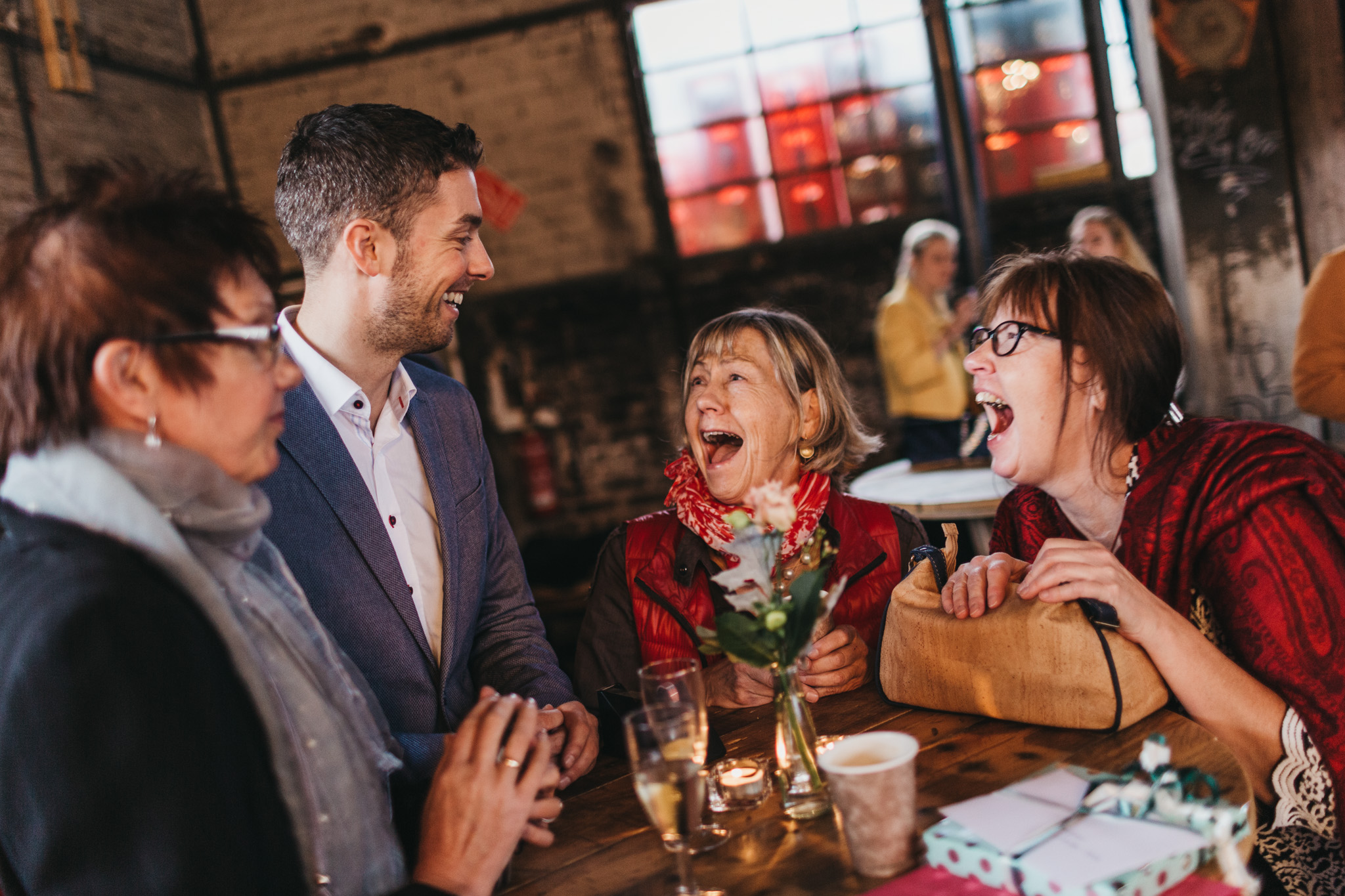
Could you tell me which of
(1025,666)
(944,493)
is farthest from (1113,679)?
(944,493)

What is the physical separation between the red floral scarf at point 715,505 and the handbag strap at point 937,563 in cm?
34

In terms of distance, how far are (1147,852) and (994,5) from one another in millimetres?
5980

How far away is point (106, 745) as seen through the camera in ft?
2.77

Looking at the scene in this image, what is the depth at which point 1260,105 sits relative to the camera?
4.55 m

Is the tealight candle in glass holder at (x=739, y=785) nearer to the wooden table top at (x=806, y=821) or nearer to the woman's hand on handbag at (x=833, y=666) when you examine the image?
the wooden table top at (x=806, y=821)

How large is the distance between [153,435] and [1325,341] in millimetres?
3445

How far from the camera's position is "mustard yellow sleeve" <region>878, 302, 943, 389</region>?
4.83 metres

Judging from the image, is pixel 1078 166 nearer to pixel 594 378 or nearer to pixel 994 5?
pixel 994 5

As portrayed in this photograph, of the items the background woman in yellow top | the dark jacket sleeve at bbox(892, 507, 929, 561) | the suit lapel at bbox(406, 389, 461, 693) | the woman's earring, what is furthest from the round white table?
the woman's earring

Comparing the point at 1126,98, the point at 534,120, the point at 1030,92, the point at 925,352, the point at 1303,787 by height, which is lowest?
the point at 1303,787

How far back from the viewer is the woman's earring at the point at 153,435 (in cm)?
99

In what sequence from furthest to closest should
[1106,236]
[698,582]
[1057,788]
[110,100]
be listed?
[110,100] → [1106,236] → [698,582] → [1057,788]

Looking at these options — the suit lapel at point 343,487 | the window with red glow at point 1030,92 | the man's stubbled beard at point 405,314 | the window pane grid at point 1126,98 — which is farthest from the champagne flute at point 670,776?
the window pane grid at point 1126,98

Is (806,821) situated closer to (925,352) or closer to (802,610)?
(802,610)
